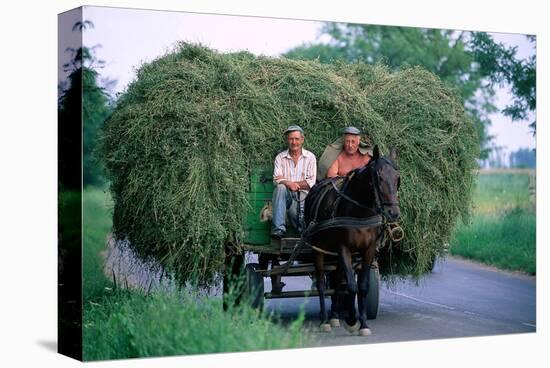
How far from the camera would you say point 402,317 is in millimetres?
12125

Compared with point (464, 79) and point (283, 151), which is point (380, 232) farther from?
point (464, 79)

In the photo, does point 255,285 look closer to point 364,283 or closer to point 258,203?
point 258,203

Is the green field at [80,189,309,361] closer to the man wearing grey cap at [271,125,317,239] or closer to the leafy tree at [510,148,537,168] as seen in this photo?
the man wearing grey cap at [271,125,317,239]

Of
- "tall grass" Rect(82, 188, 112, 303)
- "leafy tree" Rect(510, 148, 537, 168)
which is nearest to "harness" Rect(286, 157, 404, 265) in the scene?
"tall grass" Rect(82, 188, 112, 303)

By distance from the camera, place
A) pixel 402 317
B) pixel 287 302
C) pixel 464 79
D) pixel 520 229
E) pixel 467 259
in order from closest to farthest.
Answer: pixel 402 317 → pixel 287 302 → pixel 520 229 → pixel 467 259 → pixel 464 79

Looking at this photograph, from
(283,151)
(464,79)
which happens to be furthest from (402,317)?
(464,79)

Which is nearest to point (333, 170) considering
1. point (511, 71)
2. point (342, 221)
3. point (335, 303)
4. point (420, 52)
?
point (342, 221)

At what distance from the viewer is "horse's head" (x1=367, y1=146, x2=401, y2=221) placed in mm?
9508

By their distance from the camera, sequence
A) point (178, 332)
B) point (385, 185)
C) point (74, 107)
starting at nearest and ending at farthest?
point (178, 332) → point (74, 107) → point (385, 185)

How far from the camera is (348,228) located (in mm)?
10281

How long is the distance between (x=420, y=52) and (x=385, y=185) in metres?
16.4

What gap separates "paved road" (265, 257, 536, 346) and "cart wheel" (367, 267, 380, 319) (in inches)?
5.1

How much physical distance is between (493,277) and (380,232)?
5.70 meters

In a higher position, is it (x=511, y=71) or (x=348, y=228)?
(x=511, y=71)
